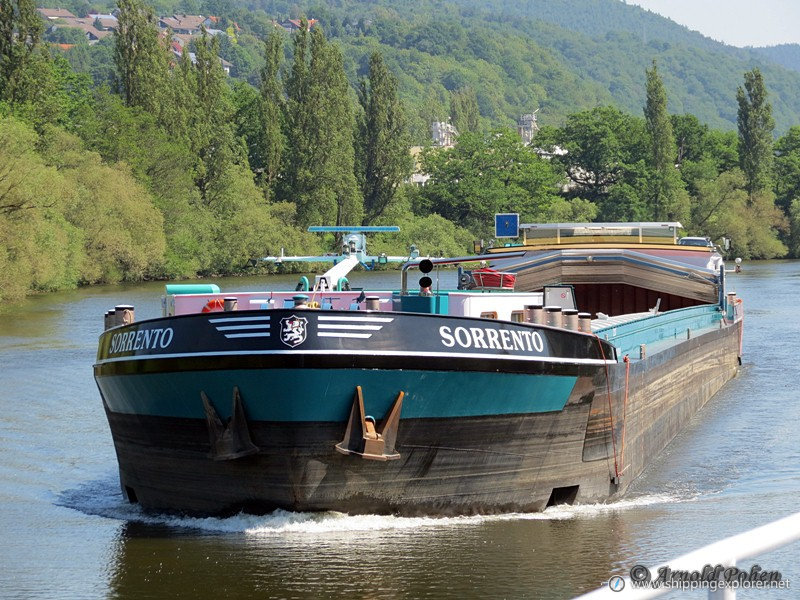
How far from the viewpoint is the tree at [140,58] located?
234 ft

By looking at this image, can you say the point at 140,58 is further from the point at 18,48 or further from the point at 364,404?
the point at 364,404

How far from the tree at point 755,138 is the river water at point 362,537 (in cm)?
8131

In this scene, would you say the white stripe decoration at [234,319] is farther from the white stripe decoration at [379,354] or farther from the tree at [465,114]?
the tree at [465,114]

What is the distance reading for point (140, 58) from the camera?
238 ft

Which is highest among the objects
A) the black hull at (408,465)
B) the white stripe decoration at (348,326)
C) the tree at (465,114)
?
the tree at (465,114)

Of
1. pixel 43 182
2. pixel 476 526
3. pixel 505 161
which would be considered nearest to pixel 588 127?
pixel 505 161

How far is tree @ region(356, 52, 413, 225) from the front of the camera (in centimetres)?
8256

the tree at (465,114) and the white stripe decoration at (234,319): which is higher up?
the tree at (465,114)

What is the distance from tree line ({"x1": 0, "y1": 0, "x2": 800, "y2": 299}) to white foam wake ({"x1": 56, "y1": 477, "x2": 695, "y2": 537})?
3444cm

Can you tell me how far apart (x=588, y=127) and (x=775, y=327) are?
70166mm

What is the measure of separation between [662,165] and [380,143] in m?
27.9

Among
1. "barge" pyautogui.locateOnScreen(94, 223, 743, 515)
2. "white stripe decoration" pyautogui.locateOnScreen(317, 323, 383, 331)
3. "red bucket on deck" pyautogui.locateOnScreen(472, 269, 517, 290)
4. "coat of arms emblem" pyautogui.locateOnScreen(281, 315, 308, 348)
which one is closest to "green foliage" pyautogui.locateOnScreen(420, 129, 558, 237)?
"red bucket on deck" pyautogui.locateOnScreen(472, 269, 517, 290)

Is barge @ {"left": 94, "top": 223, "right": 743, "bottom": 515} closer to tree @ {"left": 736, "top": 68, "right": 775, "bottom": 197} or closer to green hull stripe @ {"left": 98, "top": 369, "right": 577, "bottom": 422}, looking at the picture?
green hull stripe @ {"left": 98, "top": 369, "right": 577, "bottom": 422}

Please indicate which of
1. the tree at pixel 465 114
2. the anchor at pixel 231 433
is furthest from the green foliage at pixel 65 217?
the tree at pixel 465 114
